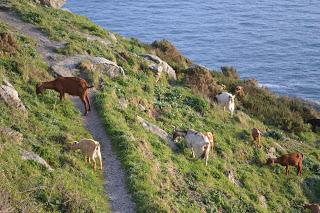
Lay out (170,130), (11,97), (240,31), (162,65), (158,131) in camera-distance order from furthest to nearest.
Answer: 1. (240,31)
2. (162,65)
3. (170,130)
4. (158,131)
5. (11,97)

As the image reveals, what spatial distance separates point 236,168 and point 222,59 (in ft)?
135

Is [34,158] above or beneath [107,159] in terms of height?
above

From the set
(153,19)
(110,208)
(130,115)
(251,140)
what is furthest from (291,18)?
(110,208)

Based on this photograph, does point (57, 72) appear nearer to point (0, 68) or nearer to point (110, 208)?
point (0, 68)

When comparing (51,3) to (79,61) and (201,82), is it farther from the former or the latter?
(79,61)

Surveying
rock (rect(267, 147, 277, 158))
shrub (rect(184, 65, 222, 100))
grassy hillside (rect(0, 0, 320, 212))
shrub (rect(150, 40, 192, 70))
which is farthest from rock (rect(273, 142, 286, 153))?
shrub (rect(150, 40, 192, 70))

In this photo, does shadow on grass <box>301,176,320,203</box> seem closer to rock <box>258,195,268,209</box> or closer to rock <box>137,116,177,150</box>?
rock <box>258,195,268,209</box>

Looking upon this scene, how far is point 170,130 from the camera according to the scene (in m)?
24.5

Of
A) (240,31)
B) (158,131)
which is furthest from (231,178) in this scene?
(240,31)

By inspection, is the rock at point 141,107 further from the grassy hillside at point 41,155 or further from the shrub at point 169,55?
the shrub at point 169,55

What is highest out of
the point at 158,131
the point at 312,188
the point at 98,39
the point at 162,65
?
the point at 98,39

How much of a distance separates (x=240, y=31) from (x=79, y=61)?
1961 inches

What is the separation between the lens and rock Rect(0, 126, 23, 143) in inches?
682

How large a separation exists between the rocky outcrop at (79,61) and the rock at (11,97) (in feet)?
17.3
